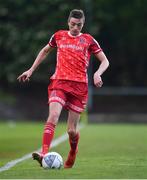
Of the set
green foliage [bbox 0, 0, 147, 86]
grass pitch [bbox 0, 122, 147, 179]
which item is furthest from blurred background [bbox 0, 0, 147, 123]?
grass pitch [bbox 0, 122, 147, 179]

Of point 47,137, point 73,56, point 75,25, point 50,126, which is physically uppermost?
point 75,25

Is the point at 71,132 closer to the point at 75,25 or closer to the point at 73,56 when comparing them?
the point at 73,56

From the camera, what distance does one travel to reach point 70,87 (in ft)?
38.3

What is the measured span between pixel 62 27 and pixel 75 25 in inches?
1040

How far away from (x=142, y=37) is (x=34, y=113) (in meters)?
6.32

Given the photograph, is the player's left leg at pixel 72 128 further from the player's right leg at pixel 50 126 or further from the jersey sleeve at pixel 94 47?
the jersey sleeve at pixel 94 47

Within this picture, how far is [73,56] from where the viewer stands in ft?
38.6

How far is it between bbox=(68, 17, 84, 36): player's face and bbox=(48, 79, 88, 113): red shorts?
28.9 inches

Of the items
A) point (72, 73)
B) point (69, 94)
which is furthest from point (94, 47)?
point (69, 94)

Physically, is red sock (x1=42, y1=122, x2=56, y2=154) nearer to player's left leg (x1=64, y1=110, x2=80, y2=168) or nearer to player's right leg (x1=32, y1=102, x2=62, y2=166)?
player's right leg (x1=32, y1=102, x2=62, y2=166)

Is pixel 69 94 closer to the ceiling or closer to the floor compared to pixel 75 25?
closer to the floor

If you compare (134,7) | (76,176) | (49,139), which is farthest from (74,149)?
(134,7)

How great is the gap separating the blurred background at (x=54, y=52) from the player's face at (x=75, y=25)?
83.3ft

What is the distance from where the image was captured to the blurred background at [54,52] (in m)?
38.3
